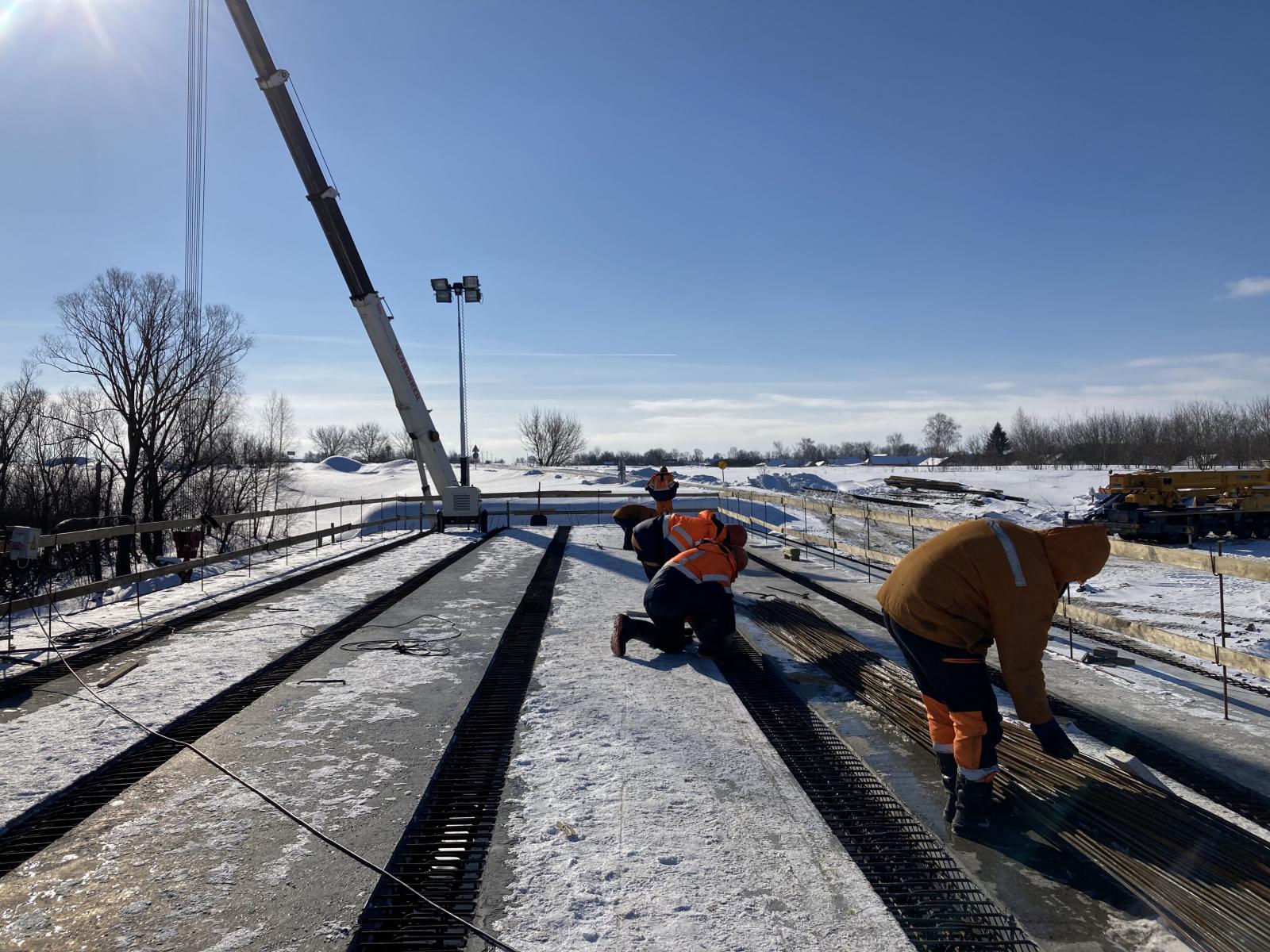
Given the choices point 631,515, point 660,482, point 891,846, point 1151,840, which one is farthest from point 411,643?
point 660,482

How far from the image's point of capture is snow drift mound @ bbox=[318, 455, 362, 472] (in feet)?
205

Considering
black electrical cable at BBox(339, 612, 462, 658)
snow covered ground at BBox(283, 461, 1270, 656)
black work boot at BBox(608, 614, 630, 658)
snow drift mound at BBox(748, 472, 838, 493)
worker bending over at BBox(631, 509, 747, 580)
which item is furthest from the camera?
snow drift mound at BBox(748, 472, 838, 493)

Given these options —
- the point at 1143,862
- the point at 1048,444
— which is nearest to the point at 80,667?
the point at 1143,862

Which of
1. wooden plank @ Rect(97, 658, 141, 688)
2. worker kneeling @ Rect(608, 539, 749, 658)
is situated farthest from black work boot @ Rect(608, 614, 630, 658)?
wooden plank @ Rect(97, 658, 141, 688)

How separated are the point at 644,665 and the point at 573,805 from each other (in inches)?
99.3

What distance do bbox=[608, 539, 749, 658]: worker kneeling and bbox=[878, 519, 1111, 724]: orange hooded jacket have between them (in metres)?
2.67

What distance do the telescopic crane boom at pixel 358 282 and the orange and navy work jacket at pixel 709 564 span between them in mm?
13576

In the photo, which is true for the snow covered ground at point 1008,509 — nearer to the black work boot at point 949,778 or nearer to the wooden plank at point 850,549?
the wooden plank at point 850,549

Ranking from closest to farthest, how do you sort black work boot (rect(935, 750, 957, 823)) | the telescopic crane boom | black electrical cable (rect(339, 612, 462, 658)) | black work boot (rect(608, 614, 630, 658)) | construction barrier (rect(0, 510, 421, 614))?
black work boot (rect(935, 750, 957, 823))
black work boot (rect(608, 614, 630, 658))
black electrical cable (rect(339, 612, 462, 658))
construction barrier (rect(0, 510, 421, 614))
the telescopic crane boom

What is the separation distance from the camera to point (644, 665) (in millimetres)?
6000

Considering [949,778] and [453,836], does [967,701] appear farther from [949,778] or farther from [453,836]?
[453,836]

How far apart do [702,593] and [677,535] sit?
613mm

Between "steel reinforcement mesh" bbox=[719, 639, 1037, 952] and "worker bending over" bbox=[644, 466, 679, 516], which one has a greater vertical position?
"worker bending over" bbox=[644, 466, 679, 516]

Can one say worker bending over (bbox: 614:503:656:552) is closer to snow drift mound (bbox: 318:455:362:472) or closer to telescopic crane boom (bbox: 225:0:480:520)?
telescopic crane boom (bbox: 225:0:480:520)
